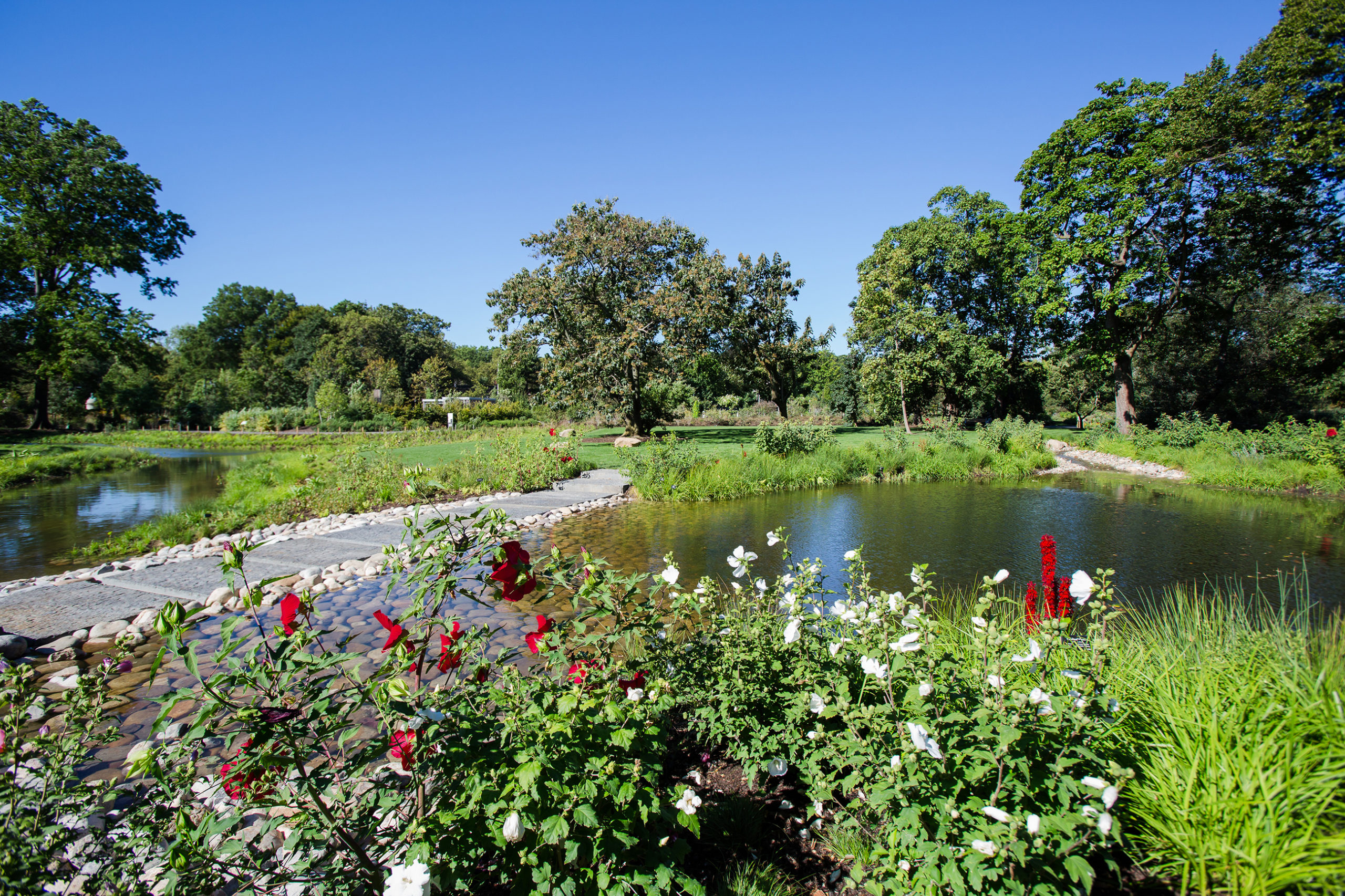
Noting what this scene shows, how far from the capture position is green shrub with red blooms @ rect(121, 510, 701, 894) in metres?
1.26

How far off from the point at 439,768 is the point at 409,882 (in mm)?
363

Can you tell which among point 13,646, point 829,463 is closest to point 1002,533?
point 829,463

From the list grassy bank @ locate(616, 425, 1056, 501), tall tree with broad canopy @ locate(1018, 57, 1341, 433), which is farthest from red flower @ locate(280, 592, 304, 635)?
tall tree with broad canopy @ locate(1018, 57, 1341, 433)

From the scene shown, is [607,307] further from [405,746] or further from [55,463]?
[405,746]

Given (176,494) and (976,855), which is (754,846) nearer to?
(976,855)

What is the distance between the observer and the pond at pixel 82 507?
23.5 ft

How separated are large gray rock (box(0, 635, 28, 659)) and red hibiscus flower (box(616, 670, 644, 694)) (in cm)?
466

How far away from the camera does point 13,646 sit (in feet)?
12.5

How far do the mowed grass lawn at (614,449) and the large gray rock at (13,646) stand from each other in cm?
605

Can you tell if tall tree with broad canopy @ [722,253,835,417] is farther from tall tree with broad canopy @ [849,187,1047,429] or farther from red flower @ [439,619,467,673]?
red flower @ [439,619,467,673]

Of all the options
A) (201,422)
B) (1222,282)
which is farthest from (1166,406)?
(201,422)

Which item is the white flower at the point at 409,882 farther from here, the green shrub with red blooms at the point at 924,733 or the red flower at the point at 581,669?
the green shrub with red blooms at the point at 924,733

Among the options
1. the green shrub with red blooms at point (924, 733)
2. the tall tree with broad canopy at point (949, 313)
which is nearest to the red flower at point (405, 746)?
the green shrub with red blooms at point (924, 733)

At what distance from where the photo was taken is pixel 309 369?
160 feet
